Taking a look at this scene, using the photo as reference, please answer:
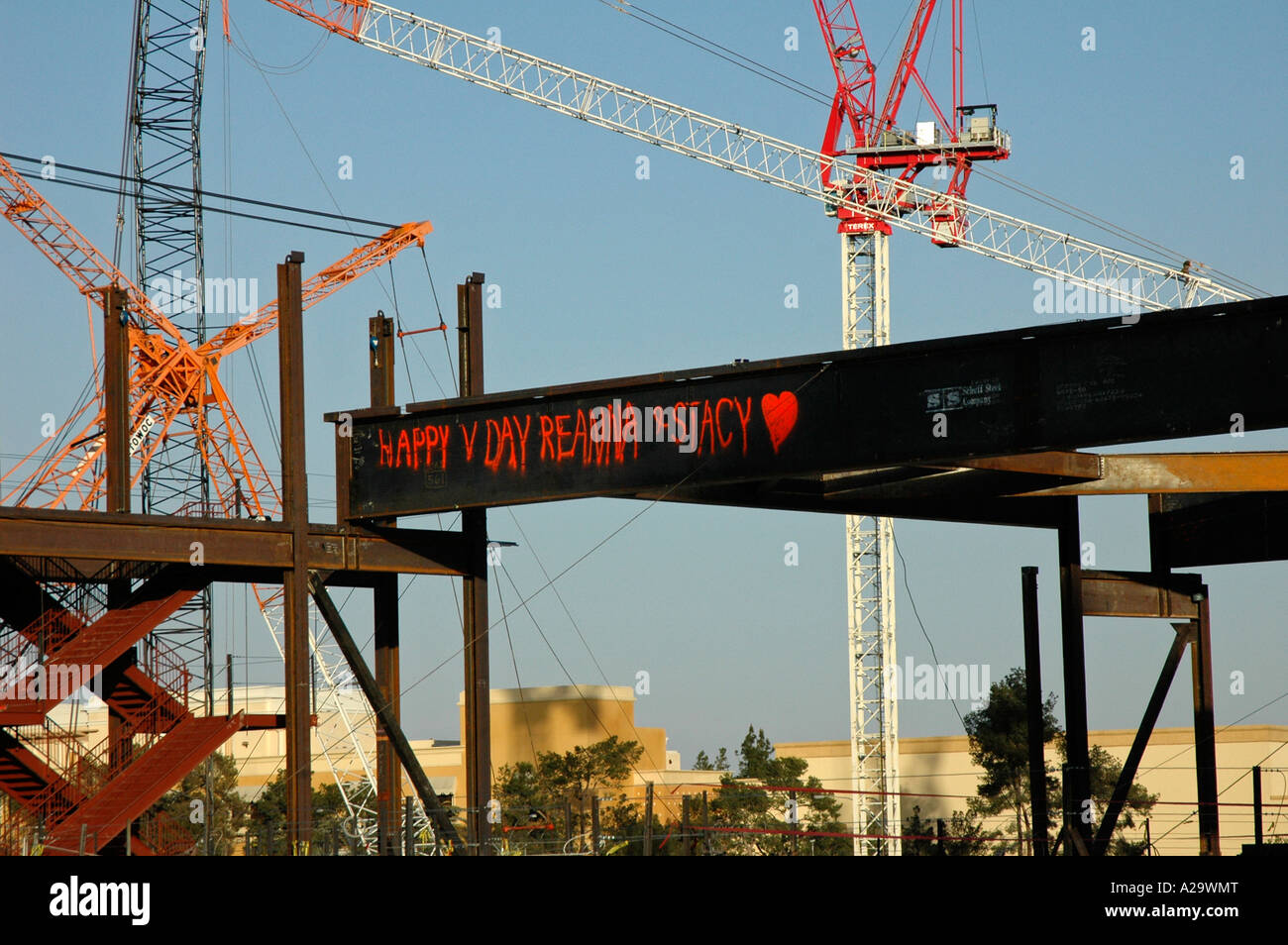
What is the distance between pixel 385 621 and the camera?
30969mm

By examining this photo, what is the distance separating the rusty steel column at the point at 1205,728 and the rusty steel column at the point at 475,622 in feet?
41.2

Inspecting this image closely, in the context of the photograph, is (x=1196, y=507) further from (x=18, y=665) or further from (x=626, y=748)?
(x=626, y=748)

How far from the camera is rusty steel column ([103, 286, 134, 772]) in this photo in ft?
93.0

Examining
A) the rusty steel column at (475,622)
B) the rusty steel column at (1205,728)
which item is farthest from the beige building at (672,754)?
the rusty steel column at (475,622)

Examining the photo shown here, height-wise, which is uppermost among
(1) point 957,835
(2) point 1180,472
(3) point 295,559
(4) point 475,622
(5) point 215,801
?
(2) point 1180,472

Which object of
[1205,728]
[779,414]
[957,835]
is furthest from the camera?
[957,835]

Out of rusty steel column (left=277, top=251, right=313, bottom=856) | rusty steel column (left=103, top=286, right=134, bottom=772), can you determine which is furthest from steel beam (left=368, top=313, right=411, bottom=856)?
rusty steel column (left=103, top=286, right=134, bottom=772)

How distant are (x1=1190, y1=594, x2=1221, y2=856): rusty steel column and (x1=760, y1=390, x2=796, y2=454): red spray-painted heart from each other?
1028 cm

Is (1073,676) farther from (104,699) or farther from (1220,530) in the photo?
(104,699)

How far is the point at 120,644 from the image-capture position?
2934 cm

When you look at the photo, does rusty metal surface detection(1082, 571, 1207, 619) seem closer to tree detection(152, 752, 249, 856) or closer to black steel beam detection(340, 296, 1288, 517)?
black steel beam detection(340, 296, 1288, 517)

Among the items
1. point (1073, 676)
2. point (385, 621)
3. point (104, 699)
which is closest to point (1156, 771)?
point (1073, 676)

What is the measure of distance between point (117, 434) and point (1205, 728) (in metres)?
20.4
